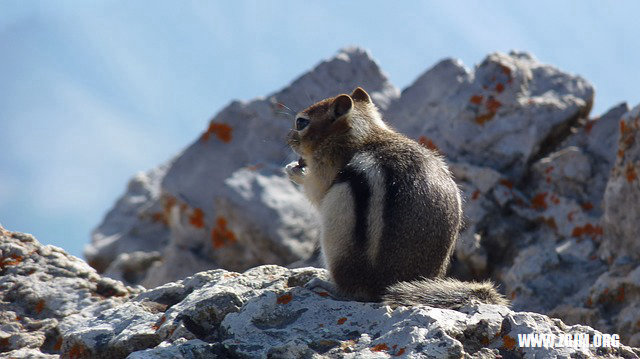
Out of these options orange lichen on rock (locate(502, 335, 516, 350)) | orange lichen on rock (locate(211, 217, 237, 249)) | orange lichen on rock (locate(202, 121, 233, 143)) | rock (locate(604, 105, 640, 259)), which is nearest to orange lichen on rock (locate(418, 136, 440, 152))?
rock (locate(604, 105, 640, 259))

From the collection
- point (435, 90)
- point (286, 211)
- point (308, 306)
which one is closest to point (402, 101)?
point (435, 90)

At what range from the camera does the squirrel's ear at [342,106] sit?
888cm

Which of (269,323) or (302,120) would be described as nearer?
(269,323)

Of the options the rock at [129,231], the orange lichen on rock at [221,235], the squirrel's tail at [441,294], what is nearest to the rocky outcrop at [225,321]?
the squirrel's tail at [441,294]

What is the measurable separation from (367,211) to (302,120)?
2.27 metres

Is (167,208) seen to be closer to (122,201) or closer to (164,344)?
(122,201)

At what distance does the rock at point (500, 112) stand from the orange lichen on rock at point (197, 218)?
12.4 feet

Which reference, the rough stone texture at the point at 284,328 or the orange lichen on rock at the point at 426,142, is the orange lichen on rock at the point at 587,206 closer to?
the orange lichen on rock at the point at 426,142

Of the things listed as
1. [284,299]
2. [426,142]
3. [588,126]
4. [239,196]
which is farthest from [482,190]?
[284,299]

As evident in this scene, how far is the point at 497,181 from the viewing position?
1225cm

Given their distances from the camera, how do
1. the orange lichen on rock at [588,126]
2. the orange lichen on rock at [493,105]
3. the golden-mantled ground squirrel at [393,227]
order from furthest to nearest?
1. the orange lichen on rock at [493,105]
2. the orange lichen on rock at [588,126]
3. the golden-mantled ground squirrel at [393,227]

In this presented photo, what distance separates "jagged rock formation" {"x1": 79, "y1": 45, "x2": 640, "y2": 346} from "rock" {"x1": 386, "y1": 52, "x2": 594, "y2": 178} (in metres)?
0.02

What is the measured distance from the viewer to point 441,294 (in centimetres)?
627

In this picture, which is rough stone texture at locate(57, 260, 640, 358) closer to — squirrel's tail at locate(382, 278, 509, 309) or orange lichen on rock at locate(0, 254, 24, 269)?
squirrel's tail at locate(382, 278, 509, 309)
